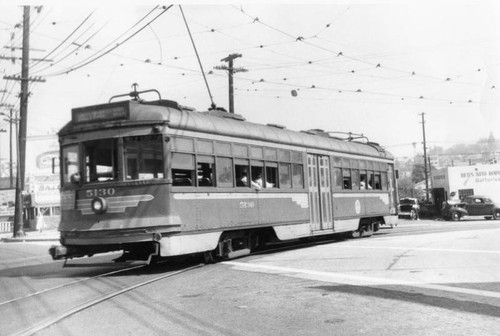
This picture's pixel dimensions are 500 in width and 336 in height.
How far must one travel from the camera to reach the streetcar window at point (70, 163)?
34.2ft

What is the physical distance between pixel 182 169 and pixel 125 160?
1.07 m

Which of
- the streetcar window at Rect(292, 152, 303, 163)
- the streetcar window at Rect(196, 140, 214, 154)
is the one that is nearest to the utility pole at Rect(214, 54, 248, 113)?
the streetcar window at Rect(292, 152, 303, 163)

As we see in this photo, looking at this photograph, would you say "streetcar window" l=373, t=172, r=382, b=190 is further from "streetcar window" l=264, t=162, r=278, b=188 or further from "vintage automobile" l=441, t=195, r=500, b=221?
"vintage automobile" l=441, t=195, r=500, b=221

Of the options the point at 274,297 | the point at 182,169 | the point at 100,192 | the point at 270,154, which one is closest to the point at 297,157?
the point at 270,154

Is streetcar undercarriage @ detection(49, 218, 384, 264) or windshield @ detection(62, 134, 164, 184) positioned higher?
windshield @ detection(62, 134, 164, 184)

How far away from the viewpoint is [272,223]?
12891 millimetres

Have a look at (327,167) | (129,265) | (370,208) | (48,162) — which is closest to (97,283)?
(129,265)

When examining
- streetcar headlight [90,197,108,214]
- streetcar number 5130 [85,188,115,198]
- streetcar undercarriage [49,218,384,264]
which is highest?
streetcar number 5130 [85,188,115,198]

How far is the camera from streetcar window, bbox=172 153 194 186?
33.2 ft

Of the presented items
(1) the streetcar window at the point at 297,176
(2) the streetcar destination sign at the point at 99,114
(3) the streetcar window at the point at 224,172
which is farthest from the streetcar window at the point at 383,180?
(2) the streetcar destination sign at the point at 99,114

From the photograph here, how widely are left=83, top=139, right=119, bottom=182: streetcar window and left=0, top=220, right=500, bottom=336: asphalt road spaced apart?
1.84m

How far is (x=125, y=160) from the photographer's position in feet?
32.6

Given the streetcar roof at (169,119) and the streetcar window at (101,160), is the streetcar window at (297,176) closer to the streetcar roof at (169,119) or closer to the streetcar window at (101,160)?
the streetcar roof at (169,119)

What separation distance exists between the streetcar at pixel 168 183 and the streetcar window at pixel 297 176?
35 centimetres
